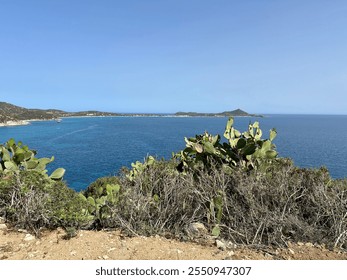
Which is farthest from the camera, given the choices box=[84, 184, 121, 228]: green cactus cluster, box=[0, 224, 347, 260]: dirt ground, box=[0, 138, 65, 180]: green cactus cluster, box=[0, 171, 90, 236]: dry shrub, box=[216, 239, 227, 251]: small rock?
box=[0, 138, 65, 180]: green cactus cluster

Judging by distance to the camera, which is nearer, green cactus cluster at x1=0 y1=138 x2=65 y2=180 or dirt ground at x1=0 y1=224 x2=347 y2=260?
dirt ground at x1=0 y1=224 x2=347 y2=260

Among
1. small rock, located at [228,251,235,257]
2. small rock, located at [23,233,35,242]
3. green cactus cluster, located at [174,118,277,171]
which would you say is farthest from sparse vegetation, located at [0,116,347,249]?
green cactus cluster, located at [174,118,277,171]

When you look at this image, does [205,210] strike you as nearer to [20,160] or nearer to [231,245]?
[231,245]

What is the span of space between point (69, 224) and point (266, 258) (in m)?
3.00

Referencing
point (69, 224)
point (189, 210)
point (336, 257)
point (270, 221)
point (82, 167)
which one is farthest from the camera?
point (82, 167)

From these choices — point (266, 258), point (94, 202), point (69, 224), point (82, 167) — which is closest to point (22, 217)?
point (69, 224)

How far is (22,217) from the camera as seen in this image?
15.3ft

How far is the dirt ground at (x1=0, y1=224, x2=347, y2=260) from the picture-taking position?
12.5 feet

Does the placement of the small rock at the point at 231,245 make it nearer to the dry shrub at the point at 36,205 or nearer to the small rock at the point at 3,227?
the dry shrub at the point at 36,205

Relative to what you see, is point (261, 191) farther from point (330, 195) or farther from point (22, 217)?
point (22, 217)

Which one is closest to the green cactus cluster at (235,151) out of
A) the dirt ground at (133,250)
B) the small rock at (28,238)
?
the dirt ground at (133,250)

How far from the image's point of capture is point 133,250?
3.96 meters

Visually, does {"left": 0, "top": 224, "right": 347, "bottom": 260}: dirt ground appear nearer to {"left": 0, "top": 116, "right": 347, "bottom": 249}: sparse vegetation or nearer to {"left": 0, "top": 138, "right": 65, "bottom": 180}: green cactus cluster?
{"left": 0, "top": 116, "right": 347, "bottom": 249}: sparse vegetation

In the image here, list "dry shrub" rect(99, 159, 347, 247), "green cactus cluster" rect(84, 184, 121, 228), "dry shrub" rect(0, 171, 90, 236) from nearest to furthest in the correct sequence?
"dry shrub" rect(99, 159, 347, 247)
"dry shrub" rect(0, 171, 90, 236)
"green cactus cluster" rect(84, 184, 121, 228)
